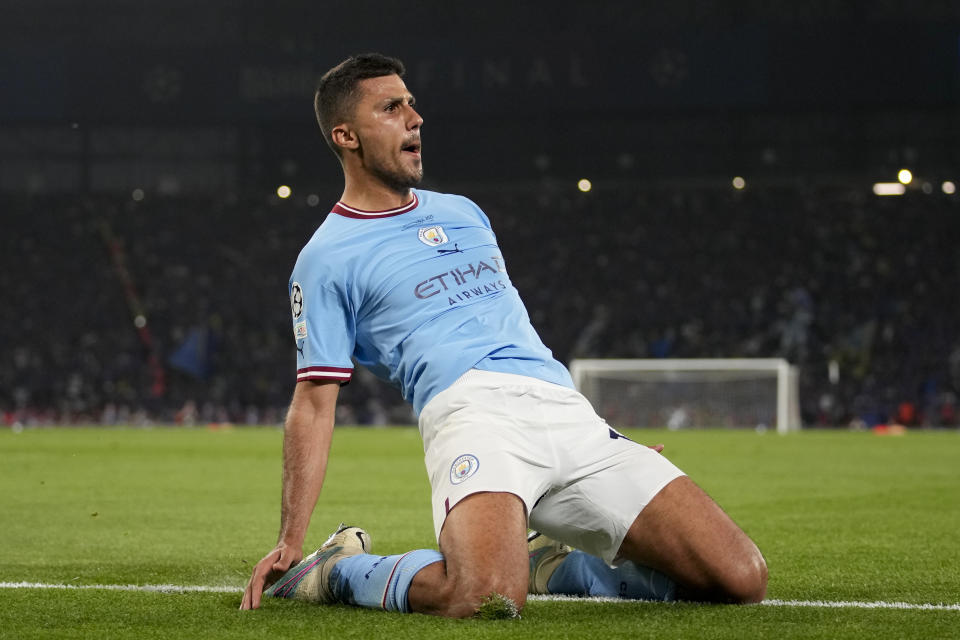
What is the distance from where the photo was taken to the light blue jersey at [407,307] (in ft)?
14.2

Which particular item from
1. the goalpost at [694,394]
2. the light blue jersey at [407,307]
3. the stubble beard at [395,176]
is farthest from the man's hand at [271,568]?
the goalpost at [694,394]

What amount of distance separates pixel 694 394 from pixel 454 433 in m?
23.2

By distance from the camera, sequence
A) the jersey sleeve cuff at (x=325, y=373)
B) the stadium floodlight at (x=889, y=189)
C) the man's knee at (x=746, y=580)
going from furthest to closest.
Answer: the stadium floodlight at (x=889, y=189) → the jersey sleeve cuff at (x=325, y=373) → the man's knee at (x=746, y=580)

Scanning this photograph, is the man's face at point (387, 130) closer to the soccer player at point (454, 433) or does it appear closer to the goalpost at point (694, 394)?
the soccer player at point (454, 433)

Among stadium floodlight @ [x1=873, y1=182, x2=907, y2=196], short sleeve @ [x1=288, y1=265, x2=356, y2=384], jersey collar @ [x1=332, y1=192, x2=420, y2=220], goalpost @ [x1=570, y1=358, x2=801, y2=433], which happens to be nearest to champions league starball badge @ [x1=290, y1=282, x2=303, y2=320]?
→ short sleeve @ [x1=288, y1=265, x2=356, y2=384]

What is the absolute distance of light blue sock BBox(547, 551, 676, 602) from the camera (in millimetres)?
4391

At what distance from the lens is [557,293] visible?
1351 inches

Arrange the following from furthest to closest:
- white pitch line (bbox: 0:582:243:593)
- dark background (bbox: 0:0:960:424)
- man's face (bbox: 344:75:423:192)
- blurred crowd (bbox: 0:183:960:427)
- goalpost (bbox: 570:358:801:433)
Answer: blurred crowd (bbox: 0:183:960:427), dark background (bbox: 0:0:960:424), goalpost (bbox: 570:358:801:433), white pitch line (bbox: 0:582:243:593), man's face (bbox: 344:75:423:192)

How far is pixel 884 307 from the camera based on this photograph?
32.0 meters

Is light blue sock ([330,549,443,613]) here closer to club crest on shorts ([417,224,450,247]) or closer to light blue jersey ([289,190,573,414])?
light blue jersey ([289,190,573,414])

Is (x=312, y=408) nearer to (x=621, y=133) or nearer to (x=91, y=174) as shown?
(x=621, y=133)

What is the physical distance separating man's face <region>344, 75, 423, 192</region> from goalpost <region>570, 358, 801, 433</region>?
72.3 feet

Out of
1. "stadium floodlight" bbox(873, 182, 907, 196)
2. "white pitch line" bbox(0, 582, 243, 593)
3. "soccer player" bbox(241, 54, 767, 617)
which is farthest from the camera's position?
"stadium floodlight" bbox(873, 182, 907, 196)

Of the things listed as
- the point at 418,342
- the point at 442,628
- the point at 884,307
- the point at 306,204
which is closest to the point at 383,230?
the point at 418,342
